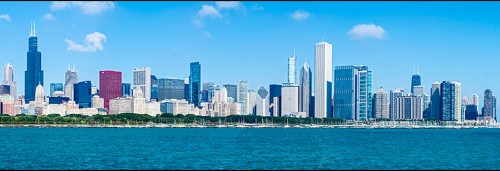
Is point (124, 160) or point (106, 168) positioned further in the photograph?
point (124, 160)

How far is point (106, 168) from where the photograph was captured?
194 ft

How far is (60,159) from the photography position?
6862 centimetres

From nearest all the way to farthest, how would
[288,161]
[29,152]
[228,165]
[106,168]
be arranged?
1. [106,168]
2. [228,165]
3. [288,161]
4. [29,152]

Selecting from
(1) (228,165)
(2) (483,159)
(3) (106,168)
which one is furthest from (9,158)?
(2) (483,159)

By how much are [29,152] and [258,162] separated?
27872 mm

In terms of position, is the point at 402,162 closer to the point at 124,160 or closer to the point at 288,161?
the point at 288,161

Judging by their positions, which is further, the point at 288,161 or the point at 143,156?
the point at 143,156

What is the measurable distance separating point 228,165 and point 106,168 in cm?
1095

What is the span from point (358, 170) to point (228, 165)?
38.5 ft

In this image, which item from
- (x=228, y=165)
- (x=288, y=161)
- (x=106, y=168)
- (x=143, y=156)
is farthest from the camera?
(x=143, y=156)

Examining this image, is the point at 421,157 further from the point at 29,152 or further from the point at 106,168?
the point at 29,152

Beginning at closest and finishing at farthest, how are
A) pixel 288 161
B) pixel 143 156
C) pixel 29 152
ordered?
pixel 288 161, pixel 143 156, pixel 29 152

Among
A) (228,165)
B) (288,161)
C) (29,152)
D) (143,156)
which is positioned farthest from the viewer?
(29,152)

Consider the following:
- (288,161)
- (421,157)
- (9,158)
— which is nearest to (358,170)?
(288,161)
